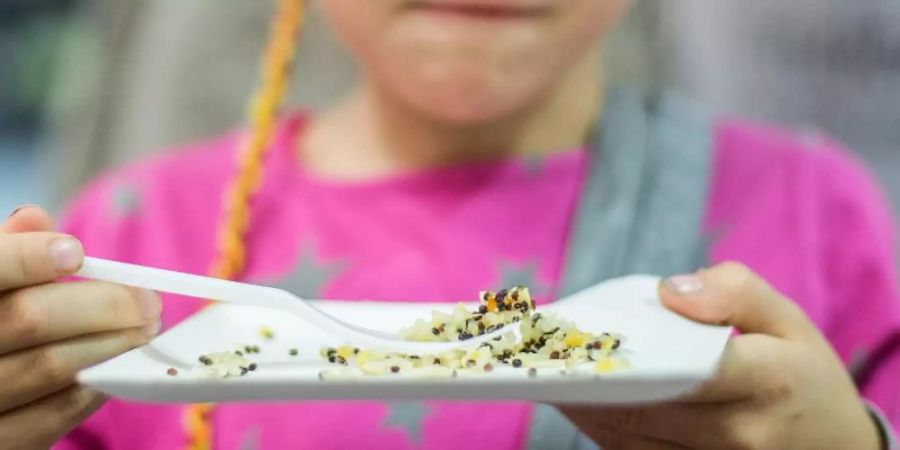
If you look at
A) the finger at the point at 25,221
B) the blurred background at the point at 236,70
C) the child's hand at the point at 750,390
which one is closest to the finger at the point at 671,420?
the child's hand at the point at 750,390

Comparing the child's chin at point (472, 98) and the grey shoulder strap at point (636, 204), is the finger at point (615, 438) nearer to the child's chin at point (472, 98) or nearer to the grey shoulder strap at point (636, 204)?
the grey shoulder strap at point (636, 204)

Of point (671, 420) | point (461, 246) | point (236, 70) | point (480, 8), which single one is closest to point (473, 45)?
point (480, 8)

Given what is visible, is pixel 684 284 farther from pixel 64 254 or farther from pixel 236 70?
pixel 236 70

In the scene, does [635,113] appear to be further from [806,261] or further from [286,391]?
[286,391]

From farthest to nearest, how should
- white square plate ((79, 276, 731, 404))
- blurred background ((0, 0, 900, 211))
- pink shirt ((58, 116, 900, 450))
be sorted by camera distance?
1. blurred background ((0, 0, 900, 211))
2. pink shirt ((58, 116, 900, 450))
3. white square plate ((79, 276, 731, 404))

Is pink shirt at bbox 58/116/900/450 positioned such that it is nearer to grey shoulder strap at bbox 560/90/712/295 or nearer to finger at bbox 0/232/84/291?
grey shoulder strap at bbox 560/90/712/295

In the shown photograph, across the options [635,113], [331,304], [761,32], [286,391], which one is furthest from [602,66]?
[286,391]

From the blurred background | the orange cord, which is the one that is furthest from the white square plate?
the blurred background

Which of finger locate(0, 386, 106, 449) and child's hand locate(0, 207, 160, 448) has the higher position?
child's hand locate(0, 207, 160, 448)
